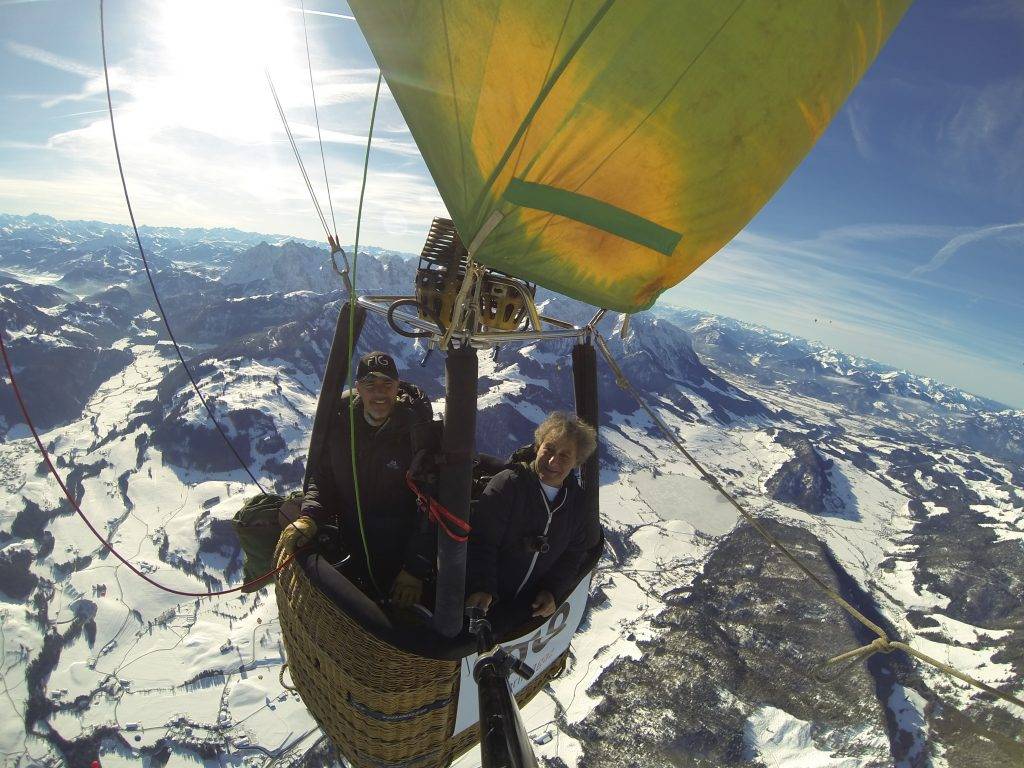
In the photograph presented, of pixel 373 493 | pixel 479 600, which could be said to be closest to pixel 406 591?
pixel 479 600

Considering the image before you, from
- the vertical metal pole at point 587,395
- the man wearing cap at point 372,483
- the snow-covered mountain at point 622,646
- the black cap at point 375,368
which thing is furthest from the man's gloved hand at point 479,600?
the snow-covered mountain at point 622,646

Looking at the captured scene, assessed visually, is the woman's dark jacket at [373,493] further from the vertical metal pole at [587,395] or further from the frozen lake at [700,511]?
the frozen lake at [700,511]

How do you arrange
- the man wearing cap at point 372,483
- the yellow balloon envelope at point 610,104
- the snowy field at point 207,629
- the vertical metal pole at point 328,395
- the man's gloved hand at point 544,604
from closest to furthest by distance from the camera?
the yellow balloon envelope at point 610,104, the man's gloved hand at point 544,604, the man wearing cap at point 372,483, the vertical metal pole at point 328,395, the snowy field at point 207,629

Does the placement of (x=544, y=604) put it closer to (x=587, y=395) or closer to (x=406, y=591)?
(x=406, y=591)

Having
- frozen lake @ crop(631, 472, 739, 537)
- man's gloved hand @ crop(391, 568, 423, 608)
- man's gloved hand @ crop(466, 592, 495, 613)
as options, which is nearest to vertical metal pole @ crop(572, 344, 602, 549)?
man's gloved hand @ crop(466, 592, 495, 613)

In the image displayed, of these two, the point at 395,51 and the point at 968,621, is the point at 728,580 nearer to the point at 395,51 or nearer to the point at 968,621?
the point at 968,621

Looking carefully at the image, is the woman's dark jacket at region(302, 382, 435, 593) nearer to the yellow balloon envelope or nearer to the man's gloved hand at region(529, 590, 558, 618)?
the man's gloved hand at region(529, 590, 558, 618)
